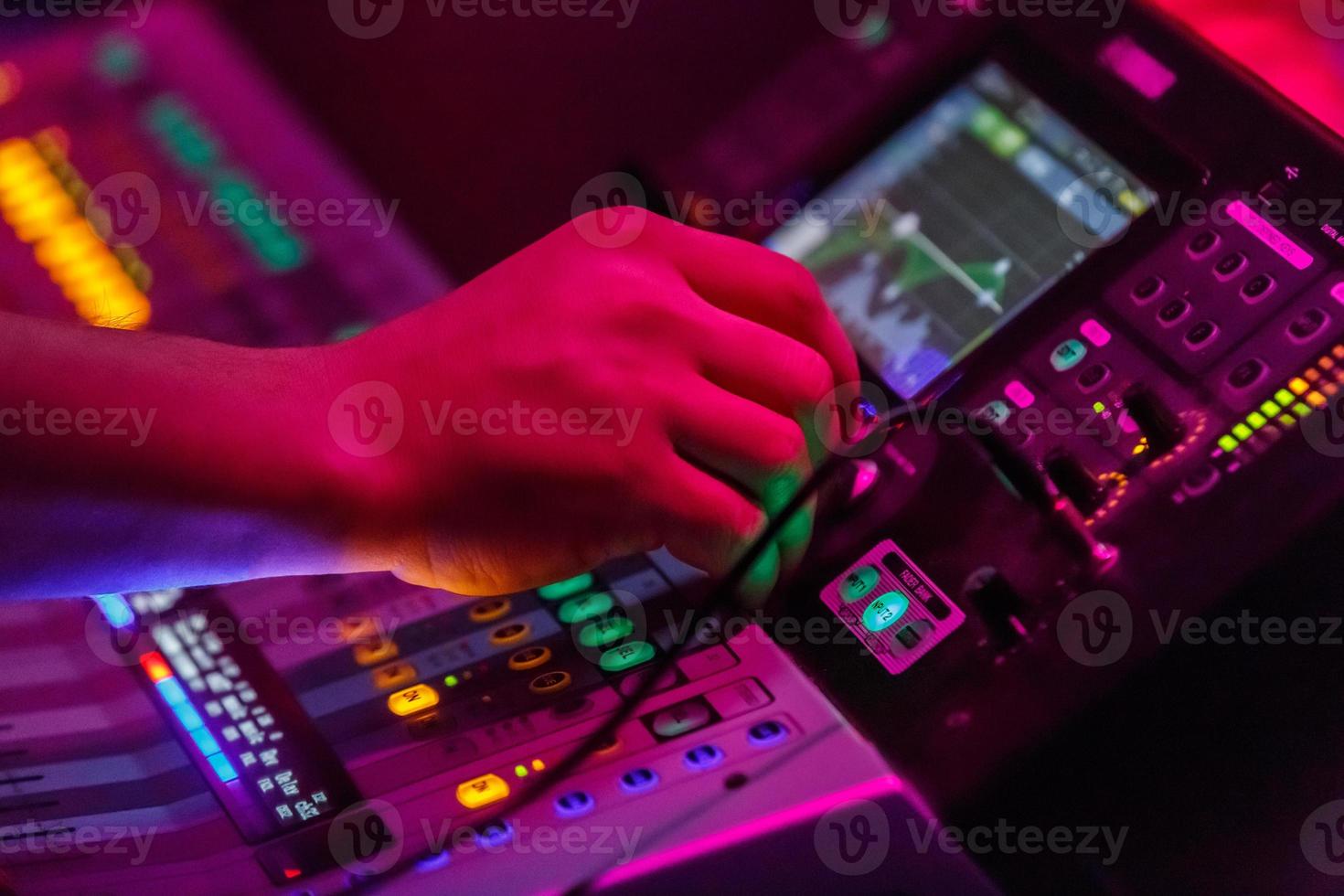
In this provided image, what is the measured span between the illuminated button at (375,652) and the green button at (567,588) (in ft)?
0.27

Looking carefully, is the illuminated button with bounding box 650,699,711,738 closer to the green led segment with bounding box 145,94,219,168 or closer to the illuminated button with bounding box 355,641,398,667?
the illuminated button with bounding box 355,641,398,667

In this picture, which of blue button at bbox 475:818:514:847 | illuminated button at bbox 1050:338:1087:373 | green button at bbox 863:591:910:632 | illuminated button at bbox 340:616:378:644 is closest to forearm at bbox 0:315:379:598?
illuminated button at bbox 340:616:378:644

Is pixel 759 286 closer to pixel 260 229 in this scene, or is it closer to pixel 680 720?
pixel 680 720

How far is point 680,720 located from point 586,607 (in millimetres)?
78

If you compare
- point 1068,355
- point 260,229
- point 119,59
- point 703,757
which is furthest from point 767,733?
point 119,59

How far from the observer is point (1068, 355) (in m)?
0.59

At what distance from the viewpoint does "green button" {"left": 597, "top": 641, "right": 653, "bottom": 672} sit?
1.83 feet

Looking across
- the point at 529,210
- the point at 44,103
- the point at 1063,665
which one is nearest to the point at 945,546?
the point at 1063,665

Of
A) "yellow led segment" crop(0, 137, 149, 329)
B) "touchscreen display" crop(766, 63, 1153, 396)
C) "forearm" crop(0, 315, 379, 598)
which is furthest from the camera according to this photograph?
"yellow led segment" crop(0, 137, 149, 329)

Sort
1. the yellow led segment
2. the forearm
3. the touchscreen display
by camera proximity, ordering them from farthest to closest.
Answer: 1. the yellow led segment
2. the touchscreen display
3. the forearm

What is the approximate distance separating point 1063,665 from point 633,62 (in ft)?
2.04

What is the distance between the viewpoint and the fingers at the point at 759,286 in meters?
0.60

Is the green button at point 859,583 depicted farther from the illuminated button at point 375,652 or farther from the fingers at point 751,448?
the illuminated button at point 375,652

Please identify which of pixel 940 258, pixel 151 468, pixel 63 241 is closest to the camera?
pixel 151 468
